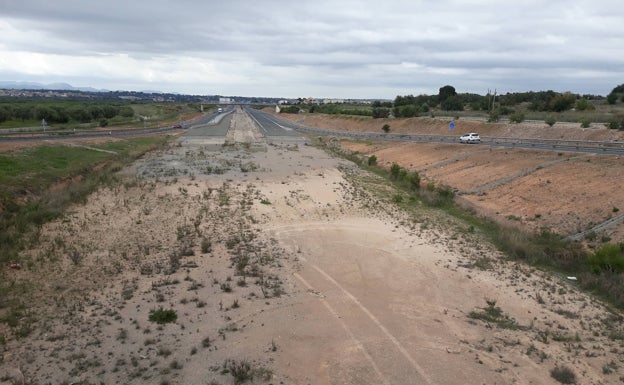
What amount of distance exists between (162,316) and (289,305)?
4.02 metres

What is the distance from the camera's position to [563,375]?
1202 centimetres

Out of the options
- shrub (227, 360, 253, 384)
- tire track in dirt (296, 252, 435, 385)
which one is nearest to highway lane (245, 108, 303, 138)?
tire track in dirt (296, 252, 435, 385)

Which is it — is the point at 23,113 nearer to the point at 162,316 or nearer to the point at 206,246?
the point at 206,246

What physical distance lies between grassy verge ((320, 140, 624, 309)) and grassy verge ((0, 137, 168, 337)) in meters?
19.4

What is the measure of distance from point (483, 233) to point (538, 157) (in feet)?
68.1

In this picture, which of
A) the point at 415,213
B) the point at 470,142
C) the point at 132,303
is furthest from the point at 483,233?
the point at 470,142

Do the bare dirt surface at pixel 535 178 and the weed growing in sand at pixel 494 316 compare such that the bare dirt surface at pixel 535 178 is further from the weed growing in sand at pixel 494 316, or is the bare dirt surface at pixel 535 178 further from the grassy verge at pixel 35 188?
the grassy verge at pixel 35 188

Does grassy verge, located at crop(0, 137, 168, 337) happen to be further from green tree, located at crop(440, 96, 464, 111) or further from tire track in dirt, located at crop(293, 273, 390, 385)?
green tree, located at crop(440, 96, 464, 111)

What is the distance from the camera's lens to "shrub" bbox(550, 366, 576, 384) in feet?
39.0

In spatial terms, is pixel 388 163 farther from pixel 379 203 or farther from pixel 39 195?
pixel 39 195

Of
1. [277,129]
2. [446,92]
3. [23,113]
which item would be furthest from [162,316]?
[446,92]

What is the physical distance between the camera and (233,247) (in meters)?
21.5

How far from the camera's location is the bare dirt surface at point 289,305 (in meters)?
12.2

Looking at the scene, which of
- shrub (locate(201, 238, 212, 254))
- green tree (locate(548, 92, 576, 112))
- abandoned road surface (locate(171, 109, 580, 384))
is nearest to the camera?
abandoned road surface (locate(171, 109, 580, 384))
